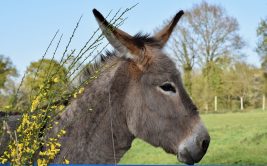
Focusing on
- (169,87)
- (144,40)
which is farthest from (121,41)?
(169,87)

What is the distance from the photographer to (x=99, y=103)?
3.31 metres

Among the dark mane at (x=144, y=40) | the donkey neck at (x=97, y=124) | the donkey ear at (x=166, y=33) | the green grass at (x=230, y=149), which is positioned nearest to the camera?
the donkey neck at (x=97, y=124)

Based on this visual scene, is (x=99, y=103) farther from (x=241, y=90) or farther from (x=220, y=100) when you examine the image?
(x=220, y=100)

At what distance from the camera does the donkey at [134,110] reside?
3.27m

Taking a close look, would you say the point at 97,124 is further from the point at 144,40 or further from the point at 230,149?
the point at 230,149

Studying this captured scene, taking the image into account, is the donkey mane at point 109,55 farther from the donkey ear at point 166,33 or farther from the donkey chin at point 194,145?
the donkey chin at point 194,145

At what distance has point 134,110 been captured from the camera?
3422 millimetres

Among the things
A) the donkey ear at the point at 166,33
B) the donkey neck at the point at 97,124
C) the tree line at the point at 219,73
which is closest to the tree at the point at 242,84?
the tree line at the point at 219,73

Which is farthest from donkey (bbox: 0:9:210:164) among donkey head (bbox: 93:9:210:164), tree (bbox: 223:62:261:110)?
tree (bbox: 223:62:261:110)

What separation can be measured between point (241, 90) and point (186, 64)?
332 centimetres

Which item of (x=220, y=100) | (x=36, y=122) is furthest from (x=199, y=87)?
(x=36, y=122)

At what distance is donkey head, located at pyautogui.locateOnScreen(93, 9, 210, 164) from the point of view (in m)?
3.38

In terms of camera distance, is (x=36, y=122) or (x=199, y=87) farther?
(x=199, y=87)

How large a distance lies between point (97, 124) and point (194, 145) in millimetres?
714
